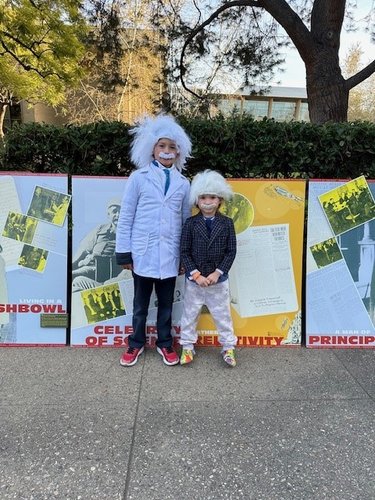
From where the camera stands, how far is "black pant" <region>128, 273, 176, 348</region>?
326 centimetres

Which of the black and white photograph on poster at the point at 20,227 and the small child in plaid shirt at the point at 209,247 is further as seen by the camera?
the black and white photograph on poster at the point at 20,227

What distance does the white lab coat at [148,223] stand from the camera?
309cm

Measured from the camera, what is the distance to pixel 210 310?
10.9 feet

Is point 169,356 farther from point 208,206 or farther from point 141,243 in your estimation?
point 208,206

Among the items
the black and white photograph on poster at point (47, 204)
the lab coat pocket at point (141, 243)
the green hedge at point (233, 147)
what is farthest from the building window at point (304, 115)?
the black and white photograph on poster at point (47, 204)

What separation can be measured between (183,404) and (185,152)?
5.80ft

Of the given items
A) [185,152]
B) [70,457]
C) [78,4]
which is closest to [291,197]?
[185,152]

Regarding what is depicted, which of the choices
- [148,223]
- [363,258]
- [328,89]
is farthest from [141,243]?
[328,89]

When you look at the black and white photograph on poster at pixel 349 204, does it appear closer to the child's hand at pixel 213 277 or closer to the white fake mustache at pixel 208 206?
the white fake mustache at pixel 208 206

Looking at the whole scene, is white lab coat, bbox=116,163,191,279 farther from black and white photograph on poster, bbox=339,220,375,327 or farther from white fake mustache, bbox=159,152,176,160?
black and white photograph on poster, bbox=339,220,375,327

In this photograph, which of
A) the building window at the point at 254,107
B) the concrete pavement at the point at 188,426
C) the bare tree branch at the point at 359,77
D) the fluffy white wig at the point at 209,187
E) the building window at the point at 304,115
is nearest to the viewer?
the concrete pavement at the point at 188,426

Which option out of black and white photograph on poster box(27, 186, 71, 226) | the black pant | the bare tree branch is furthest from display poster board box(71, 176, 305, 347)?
the bare tree branch

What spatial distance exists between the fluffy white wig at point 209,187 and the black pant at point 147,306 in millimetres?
682

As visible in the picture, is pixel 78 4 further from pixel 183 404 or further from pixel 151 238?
pixel 183 404
